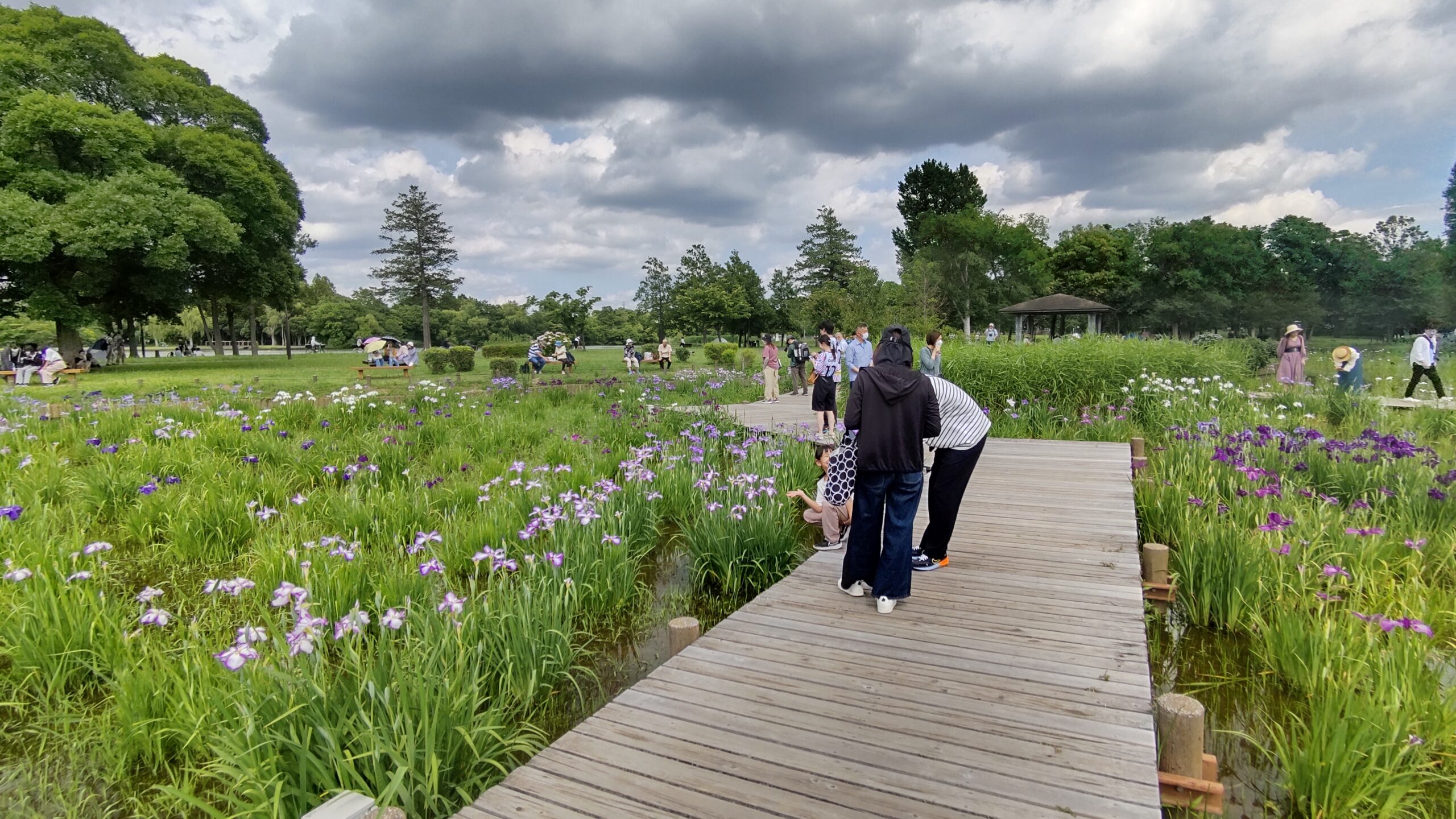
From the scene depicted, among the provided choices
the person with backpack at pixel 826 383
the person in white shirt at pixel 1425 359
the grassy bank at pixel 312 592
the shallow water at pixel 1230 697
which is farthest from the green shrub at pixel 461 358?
the person in white shirt at pixel 1425 359

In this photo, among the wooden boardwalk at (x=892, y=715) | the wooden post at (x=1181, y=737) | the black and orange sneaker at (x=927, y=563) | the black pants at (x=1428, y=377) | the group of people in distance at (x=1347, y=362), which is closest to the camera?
the wooden boardwalk at (x=892, y=715)

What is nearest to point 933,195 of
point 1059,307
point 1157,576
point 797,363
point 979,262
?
point 979,262

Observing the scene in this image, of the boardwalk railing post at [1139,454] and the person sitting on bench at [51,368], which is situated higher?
the person sitting on bench at [51,368]

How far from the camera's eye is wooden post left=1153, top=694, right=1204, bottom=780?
2.46 m

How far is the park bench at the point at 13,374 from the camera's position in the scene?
1770 cm

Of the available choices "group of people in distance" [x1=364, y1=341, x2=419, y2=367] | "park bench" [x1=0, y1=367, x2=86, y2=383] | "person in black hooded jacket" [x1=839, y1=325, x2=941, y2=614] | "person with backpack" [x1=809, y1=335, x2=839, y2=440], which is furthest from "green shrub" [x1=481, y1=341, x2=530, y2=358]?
"person in black hooded jacket" [x1=839, y1=325, x2=941, y2=614]

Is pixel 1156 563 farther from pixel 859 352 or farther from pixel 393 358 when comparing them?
pixel 393 358

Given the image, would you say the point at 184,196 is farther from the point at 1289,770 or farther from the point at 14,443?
the point at 1289,770

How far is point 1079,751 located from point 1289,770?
977mm

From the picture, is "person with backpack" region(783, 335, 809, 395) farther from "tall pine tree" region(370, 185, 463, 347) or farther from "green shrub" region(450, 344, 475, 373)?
"tall pine tree" region(370, 185, 463, 347)

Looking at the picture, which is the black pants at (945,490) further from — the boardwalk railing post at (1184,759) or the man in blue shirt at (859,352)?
the man in blue shirt at (859,352)

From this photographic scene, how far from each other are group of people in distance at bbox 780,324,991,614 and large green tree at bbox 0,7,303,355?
24.0 metres

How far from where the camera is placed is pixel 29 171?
20.3 metres

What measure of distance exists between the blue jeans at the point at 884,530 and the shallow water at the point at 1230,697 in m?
1.40
